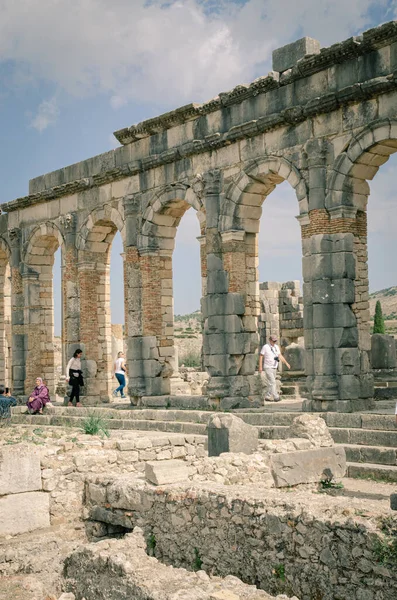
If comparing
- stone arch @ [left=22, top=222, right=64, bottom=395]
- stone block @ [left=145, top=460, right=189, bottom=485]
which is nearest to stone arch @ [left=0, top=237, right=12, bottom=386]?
stone arch @ [left=22, top=222, right=64, bottom=395]

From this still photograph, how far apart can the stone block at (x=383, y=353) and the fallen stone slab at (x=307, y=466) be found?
9.04 meters

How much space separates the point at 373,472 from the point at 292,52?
8256 mm

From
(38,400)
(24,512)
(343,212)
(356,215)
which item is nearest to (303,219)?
(343,212)

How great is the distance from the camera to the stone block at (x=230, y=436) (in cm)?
1079

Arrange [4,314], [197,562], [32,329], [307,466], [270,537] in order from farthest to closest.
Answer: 1. [4,314]
2. [32,329]
3. [307,466]
4. [197,562]
5. [270,537]

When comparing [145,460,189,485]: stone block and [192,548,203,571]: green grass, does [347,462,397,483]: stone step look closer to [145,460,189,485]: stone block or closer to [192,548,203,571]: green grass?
[145,460,189,485]: stone block

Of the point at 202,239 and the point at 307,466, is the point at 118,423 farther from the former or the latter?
the point at 307,466

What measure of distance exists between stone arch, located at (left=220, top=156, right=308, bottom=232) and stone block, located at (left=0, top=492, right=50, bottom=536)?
7781mm

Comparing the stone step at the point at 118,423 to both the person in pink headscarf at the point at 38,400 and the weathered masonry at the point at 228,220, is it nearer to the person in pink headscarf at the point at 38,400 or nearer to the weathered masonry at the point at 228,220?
the person in pink headscarf at the point at 38,400

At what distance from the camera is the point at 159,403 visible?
59.8ft

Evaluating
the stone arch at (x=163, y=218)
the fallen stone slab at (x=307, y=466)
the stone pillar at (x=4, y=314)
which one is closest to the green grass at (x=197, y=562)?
the fallen stone slab at (x=307, y=466)

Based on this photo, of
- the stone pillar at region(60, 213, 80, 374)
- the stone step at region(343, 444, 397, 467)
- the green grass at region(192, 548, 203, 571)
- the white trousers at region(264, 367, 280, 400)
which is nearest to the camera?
the green grass at region(192, 548, 203, 571)

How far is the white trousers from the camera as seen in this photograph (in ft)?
57.0

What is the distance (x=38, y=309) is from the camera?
23.2m
